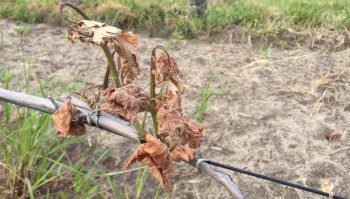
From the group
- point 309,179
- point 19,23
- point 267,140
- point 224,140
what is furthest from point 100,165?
point 19,23

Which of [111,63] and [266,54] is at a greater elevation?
[111,63]

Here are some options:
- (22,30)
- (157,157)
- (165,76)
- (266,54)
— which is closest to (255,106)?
(266,54)

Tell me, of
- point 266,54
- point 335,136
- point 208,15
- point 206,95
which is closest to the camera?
point 335,136

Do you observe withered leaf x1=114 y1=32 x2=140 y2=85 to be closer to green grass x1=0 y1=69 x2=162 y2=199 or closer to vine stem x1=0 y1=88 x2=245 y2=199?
vine stem x1=0 y1=88 x2=245 y2=199

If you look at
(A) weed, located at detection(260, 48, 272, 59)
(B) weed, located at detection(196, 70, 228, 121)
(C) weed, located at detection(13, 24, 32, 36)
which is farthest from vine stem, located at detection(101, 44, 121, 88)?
(C) weed, located at detection(13, 24, 32, 36)

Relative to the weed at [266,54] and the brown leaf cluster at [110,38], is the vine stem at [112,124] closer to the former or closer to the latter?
the brown leaf cluster at [110,38]

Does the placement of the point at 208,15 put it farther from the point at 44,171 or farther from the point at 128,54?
the point at 128,54

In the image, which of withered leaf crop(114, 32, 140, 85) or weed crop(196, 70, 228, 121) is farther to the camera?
weed crop(196, 70, 228, 121)
